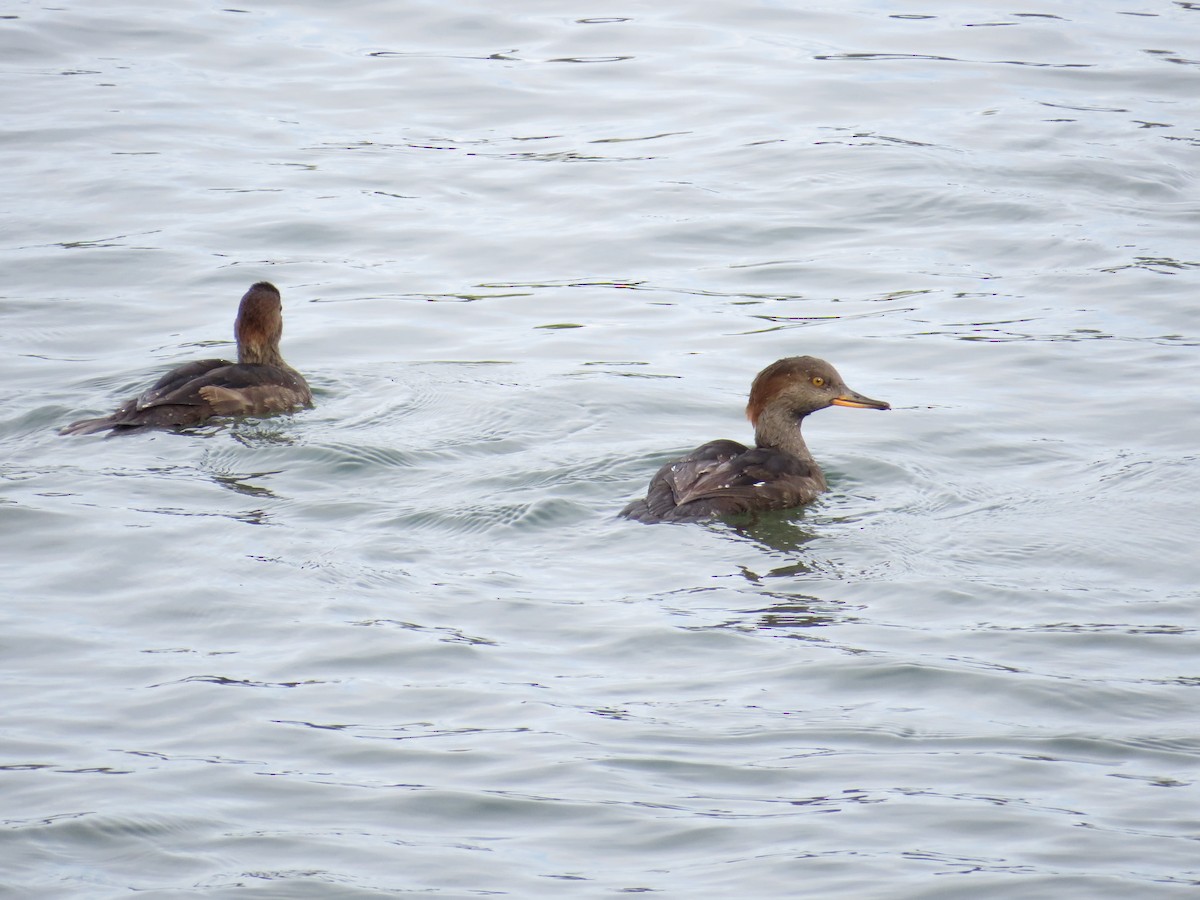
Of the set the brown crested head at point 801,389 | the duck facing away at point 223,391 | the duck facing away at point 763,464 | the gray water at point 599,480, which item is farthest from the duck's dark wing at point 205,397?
the brown crested head at point 801,389

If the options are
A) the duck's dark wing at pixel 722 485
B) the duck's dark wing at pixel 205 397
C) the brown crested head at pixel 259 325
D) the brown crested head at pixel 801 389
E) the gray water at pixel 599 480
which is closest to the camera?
the gray water at pixel 599 480

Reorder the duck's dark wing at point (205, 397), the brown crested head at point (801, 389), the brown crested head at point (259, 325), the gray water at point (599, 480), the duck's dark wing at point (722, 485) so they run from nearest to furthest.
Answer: the gray water at point (599, 480) < the duck's dark wing at point (722, 485) < the brown crested head at point (801, 389) < the duck's dark wing at point (205, 397) < the brown crested head at point (259, 325)

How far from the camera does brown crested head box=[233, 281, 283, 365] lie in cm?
1155

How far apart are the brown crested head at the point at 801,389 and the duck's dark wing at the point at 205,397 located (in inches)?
113

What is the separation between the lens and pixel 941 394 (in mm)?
11547

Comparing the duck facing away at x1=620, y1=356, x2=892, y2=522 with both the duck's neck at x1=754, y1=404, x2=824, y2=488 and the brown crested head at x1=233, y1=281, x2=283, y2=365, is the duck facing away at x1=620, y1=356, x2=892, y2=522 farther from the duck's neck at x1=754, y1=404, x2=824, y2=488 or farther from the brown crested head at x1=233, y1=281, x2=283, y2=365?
the brown crested head at x1=233, y1=281, x2=283, y2=365

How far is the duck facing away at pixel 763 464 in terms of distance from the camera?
919 centimetres

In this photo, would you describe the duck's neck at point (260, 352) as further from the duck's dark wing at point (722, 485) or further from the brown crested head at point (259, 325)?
the duck's dark wing at point (722, 485)

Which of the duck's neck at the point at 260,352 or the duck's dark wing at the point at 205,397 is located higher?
the duck's neck at the point at 260,352

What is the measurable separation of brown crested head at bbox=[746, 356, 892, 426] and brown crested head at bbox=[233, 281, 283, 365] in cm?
325

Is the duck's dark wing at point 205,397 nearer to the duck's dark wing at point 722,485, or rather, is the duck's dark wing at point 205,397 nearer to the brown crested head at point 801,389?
the duck's dark wing at point 722,485

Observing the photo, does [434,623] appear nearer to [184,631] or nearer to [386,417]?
[184,631]

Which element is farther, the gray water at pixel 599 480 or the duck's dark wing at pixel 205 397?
the duck's dark wing at pixel 205 397

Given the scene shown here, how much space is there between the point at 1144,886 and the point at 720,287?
8.71m
